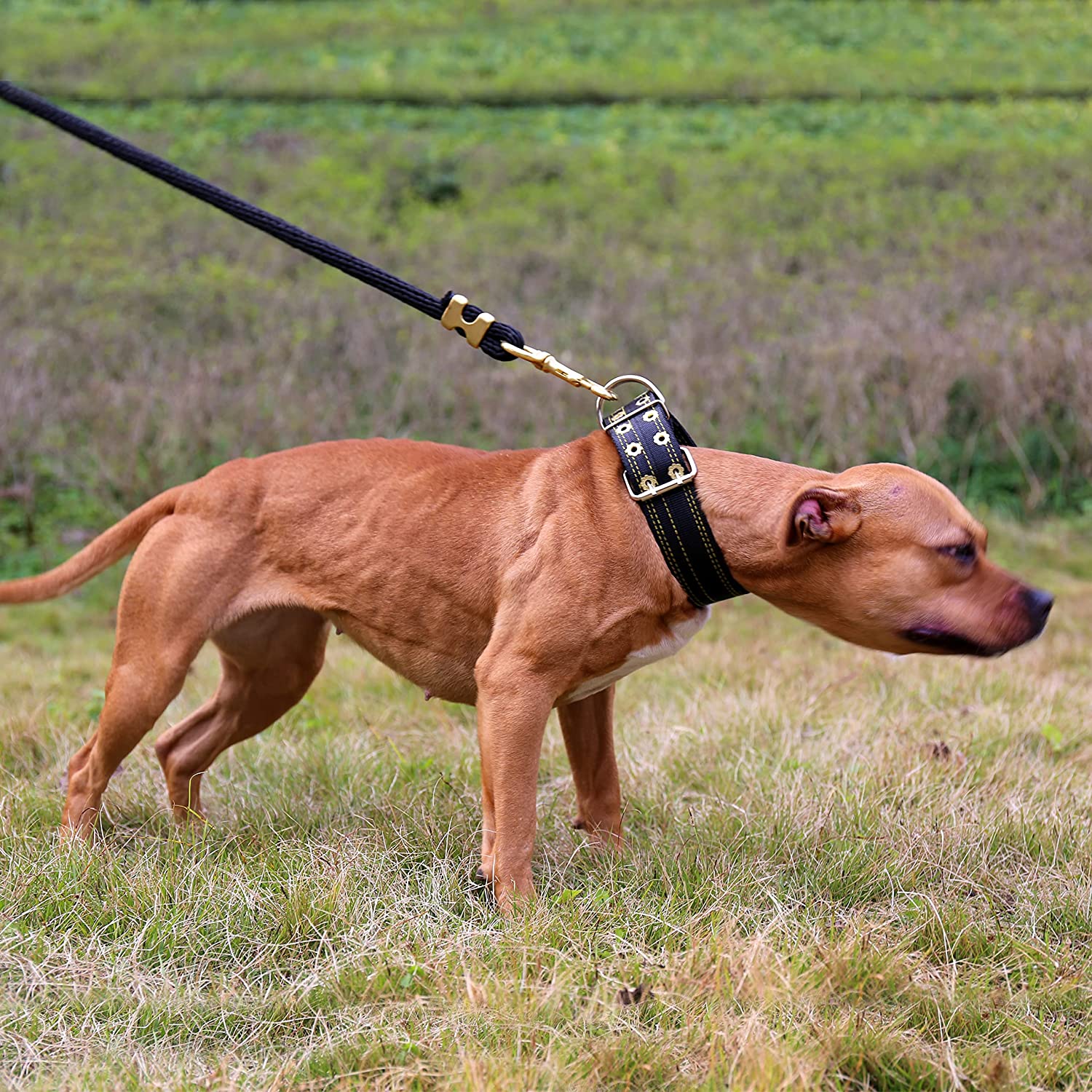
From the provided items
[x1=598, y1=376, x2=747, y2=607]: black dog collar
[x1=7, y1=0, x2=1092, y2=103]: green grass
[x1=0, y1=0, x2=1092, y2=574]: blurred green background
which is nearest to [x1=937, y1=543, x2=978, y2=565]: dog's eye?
[x1=598, y1=376, x2=747, y2=607]: black dog collar

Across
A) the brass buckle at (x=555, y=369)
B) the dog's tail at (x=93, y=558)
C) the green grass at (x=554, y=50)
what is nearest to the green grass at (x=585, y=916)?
the dog's tail at (x=93, y=558)

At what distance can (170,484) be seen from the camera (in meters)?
8.58

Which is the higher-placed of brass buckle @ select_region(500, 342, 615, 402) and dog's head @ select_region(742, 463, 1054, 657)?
brass buckle @ select_region(500, 342, 615, 402)

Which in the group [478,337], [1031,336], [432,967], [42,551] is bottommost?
[42,551]

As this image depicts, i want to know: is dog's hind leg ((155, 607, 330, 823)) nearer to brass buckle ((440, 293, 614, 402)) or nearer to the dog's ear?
brass buckle ((440, 293, 614, 402))

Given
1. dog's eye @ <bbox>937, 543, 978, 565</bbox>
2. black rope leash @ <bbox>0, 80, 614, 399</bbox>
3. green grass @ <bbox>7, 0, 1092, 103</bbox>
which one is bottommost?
dog's eye @ <bbox>937, 543, 978, 565</bbox>

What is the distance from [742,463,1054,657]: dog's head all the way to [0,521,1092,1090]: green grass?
823 millimetres

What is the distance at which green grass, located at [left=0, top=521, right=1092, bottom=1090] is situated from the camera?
260 cm

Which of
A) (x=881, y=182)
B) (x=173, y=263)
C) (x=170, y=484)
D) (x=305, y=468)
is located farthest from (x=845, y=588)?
(x=881, y=182)

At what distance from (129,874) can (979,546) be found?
2.57 metres

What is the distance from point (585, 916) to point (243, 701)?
1567 mm

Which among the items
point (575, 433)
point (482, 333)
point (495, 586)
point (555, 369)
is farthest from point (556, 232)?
point (495, 586)

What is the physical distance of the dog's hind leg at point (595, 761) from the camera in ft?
12.0

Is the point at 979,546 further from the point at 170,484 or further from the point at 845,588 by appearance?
the point at 170,484
